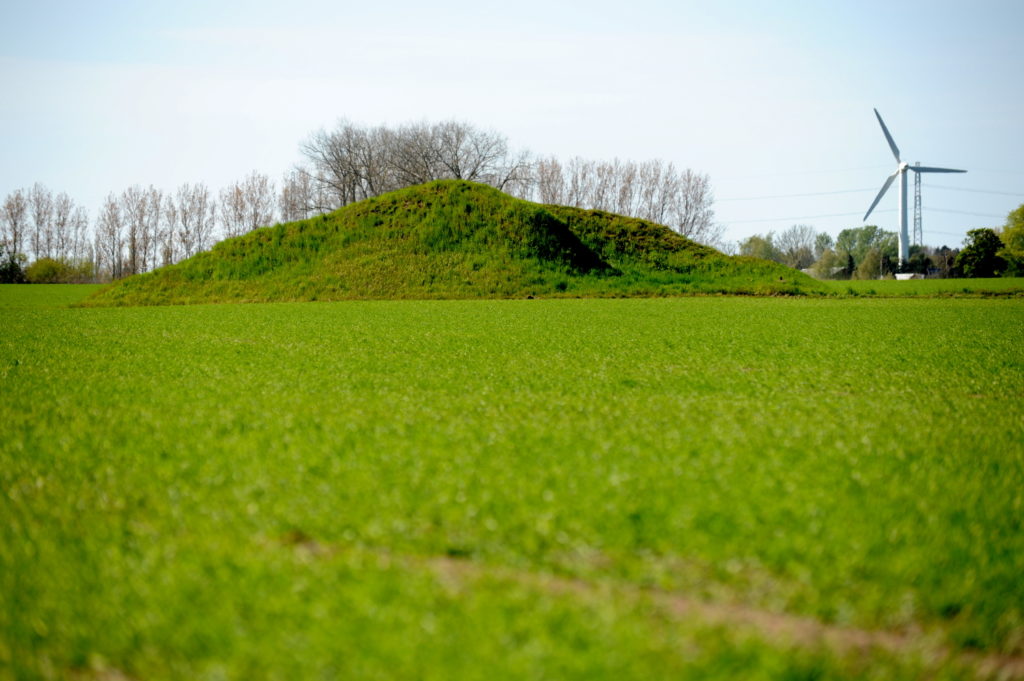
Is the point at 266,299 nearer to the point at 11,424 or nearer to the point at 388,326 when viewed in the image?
the point at 388,326

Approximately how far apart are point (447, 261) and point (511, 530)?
37.0 metres

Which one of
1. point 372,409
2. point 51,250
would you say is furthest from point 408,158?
point 372,409

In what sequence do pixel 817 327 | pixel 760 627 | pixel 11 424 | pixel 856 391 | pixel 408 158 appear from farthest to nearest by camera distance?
1. pixel 408 158
2. pixel 817 327
3. pixel 856 391
4. pixel 11 424
5. pixel 760 627

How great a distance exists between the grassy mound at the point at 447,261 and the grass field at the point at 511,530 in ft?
97.0

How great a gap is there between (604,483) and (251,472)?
7.70 ft

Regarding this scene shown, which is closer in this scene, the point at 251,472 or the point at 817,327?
→ the point at 251,472

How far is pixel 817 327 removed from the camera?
18.5m

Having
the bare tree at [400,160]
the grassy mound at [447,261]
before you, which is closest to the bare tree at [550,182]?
the bare tree at [400,160]

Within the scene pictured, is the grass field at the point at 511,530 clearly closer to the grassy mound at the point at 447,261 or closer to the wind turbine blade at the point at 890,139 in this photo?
the grassy mound at the point at 447,261

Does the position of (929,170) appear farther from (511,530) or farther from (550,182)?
(511,530)

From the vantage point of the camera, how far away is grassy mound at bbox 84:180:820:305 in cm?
3828

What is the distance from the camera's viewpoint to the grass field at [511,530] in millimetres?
2955

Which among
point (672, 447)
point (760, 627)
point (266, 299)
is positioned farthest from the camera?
point (266, 299)

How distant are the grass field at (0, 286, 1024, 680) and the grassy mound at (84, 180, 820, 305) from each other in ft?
97.0
